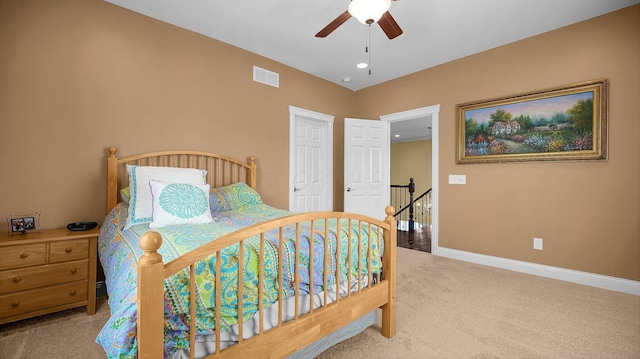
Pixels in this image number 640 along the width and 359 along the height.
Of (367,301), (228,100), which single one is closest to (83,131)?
(228,100)

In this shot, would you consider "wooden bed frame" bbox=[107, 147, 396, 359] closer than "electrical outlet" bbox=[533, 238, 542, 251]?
Yes

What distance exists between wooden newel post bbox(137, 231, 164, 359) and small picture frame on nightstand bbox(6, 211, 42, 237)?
6.34 feet

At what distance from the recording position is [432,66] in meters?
3.84

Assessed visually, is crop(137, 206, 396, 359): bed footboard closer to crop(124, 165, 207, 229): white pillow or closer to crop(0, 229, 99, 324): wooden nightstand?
crop(124, 165, 207, 229): white pillow

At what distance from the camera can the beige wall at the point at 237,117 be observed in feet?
7.23

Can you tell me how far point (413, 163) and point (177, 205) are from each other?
867cm

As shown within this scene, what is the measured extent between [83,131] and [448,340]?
10.8 ft

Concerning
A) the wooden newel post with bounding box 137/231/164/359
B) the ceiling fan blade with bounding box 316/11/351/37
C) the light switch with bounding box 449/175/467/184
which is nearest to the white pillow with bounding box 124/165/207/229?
the wooden newel post with bounding box 137/231/164/359

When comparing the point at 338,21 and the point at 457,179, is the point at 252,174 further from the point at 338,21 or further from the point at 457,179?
the point at 457,179

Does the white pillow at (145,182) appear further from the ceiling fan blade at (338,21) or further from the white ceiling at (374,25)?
the ceiling fan blade at (338,21)

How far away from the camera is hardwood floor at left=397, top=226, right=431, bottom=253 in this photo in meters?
4.28

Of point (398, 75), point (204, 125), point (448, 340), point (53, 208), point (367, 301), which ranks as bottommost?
point (448, 340)

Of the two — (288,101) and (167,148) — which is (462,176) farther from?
(167,148)

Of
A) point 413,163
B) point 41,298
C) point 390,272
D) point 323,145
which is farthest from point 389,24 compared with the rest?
point 413,163
